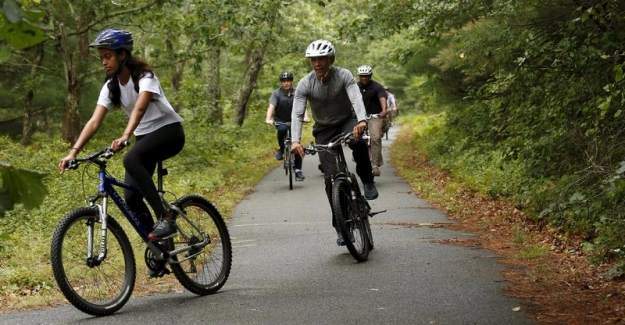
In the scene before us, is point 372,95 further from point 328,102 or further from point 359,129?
point 359,129

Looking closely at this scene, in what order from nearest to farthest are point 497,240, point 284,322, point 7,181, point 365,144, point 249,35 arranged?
point 7,181, point 284,322, point 365,144, point 497,240, point 249,35

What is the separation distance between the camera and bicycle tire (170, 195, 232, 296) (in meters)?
6.87

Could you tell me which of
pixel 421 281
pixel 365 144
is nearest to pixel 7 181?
pixel 421 281

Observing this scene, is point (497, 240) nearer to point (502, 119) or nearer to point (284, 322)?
point (502, 119)

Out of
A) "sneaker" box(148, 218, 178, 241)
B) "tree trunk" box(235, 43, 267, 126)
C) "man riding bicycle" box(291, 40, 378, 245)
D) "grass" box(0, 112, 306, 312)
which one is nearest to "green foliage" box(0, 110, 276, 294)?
"grass" box(0, 112, 306, 312)

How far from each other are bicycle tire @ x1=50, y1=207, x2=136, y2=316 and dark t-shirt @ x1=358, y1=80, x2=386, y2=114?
9.55m

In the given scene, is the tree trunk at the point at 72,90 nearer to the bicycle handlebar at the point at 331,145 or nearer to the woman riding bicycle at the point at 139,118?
the bicycle handlebar at the point at 331,145

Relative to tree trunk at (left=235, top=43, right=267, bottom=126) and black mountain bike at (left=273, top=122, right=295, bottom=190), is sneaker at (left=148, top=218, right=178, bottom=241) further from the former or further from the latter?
tree trunk at (left=235, top=43, right=267, bottom=126)

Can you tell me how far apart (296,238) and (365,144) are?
179 cm

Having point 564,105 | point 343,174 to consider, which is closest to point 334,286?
point 343,174

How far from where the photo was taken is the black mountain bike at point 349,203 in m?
8.30

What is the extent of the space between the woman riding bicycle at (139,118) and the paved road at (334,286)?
0.77 meters

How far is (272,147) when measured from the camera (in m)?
31.1

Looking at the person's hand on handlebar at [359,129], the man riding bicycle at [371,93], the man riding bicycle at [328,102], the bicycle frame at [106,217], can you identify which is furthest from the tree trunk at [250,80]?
the bicycle frame at [106,217]
